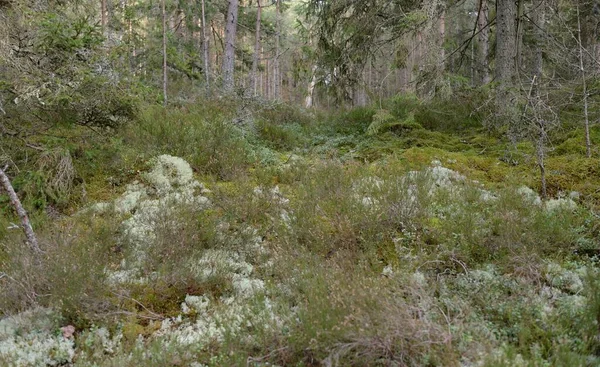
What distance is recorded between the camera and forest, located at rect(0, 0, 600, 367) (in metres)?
2.47

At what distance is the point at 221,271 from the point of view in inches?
140

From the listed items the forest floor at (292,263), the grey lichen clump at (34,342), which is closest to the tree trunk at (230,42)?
the forest floor at (292,263)

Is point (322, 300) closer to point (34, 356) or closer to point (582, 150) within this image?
point (34, 356)

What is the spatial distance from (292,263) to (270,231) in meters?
1.03

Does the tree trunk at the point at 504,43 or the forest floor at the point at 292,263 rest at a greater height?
the tree trunk at the point at 504,43

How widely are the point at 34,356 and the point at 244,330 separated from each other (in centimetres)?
145

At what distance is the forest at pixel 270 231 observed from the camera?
2.47 metres

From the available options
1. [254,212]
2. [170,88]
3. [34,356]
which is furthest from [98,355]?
[170,88]

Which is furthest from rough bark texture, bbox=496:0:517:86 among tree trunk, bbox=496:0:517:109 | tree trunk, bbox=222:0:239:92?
tree trunk, bbox=222:0:239:92

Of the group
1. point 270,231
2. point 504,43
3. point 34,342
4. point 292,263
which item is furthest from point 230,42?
point 34,342

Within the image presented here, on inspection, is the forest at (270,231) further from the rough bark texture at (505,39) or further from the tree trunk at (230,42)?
the tree trunk at (230,42)

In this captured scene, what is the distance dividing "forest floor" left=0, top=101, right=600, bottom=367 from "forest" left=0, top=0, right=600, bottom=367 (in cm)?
2

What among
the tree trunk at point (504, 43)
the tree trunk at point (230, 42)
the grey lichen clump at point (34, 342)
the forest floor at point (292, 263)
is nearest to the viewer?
the forest floor at point (292, 263)

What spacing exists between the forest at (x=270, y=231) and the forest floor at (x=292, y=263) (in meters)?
0.02
